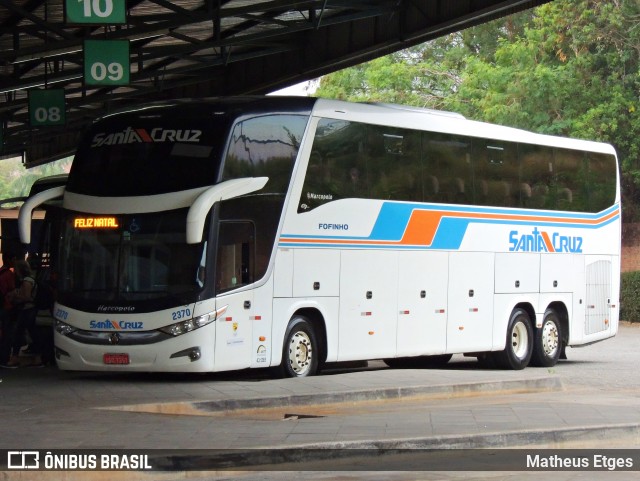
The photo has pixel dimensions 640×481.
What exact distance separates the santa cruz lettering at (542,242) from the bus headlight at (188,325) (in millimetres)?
8173

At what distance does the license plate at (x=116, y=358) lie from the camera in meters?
17.8

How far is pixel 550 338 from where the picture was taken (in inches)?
990

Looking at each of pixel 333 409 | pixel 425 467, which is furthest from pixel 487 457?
pixel 333 409

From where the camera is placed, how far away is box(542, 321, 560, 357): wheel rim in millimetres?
25016

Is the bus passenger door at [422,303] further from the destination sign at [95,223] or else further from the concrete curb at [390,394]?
the destination sign at [95,223]

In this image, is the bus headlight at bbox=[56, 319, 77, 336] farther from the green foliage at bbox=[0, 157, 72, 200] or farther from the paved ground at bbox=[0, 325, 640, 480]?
the green foliage at bbox=[0, 157, 72, 200]

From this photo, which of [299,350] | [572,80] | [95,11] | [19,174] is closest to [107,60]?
[95,11]

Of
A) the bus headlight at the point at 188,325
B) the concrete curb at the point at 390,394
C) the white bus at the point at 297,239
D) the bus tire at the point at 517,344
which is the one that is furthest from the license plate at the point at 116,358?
the bus tire at the point at 517,344

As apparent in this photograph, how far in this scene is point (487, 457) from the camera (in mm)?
12172

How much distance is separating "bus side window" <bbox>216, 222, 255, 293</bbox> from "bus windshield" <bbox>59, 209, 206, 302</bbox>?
0.37 meters

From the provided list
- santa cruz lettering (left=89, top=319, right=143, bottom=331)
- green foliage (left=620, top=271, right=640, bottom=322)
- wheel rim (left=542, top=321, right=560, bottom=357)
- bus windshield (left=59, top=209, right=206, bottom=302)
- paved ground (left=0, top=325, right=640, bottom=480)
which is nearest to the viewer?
paved ground (left=0, top=325, right=640, bottom=480)

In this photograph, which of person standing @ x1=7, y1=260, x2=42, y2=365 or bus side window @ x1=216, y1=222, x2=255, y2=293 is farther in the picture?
person standing @ x1=7, y1=260, x2=42, y2=365

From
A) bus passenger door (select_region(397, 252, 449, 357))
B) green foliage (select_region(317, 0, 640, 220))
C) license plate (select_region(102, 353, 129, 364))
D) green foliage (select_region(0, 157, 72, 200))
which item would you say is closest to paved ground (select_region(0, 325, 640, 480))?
license plate (select_region(102, 353, 129, 364))

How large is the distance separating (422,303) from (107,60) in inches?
273
